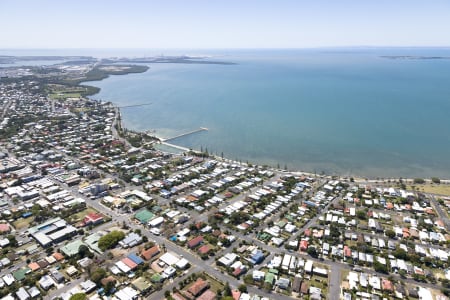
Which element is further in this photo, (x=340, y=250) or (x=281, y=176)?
(x=281, y=176)

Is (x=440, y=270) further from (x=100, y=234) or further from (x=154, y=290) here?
(x=100, y=234)

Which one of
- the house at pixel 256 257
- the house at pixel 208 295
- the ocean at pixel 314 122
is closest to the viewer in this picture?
the house at pixel 208 295

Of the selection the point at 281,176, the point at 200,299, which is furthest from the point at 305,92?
the point at 200,299

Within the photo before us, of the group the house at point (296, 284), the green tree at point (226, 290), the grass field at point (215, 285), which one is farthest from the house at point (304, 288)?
the grass field at point (215, 285)

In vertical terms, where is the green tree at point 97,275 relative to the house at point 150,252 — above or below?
above

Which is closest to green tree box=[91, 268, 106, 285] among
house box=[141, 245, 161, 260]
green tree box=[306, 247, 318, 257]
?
house box=[141, 245, 161, 260]

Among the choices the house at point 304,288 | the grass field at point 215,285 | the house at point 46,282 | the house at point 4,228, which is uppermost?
the house at point 4,228

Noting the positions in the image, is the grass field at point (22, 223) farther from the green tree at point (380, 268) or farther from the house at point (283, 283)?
the green tree at point (380, 268)

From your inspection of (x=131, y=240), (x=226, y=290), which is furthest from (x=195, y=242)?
(x=226, y=290)
